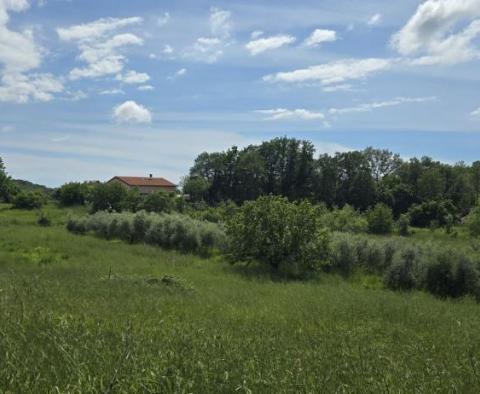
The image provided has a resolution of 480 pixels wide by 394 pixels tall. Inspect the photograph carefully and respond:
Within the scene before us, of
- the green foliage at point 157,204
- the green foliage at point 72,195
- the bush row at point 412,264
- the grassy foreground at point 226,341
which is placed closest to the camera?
the grassy foreground at point 226,341

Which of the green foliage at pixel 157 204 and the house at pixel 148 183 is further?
the house at pixel 148 183

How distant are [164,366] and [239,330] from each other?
13.6 feet

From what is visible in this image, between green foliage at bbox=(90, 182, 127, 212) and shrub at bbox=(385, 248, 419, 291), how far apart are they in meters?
48.6

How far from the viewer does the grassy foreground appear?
4.10 meters

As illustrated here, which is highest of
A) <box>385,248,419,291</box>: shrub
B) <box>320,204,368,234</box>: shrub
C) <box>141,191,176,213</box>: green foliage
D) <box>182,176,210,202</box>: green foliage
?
<box>182,176,210,202</box>: green foliage

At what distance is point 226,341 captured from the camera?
605 cm

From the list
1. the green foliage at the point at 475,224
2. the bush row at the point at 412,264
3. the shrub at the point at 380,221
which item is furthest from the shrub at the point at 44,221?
the green foliage at the point at 475,224

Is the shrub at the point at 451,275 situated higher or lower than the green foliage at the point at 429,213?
lower

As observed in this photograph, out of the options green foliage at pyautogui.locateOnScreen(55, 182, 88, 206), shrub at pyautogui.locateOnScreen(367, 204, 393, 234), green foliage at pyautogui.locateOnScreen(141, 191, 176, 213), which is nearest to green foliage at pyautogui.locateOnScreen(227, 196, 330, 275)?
green foliage at pyautogui.locateOnScreen(141, 191, 176, 213)

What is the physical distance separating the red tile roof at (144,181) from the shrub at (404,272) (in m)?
108

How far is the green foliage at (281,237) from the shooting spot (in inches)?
949

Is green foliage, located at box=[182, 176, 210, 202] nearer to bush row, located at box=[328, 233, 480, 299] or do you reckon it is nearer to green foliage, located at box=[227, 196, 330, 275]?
green foliage, located at box=[227, 196, 330, 275]

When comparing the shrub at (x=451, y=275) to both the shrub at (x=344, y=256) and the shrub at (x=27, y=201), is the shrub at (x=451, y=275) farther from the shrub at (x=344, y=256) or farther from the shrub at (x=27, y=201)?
the shrub at (x=27, y=201)

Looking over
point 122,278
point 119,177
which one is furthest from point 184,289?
point 119,177
